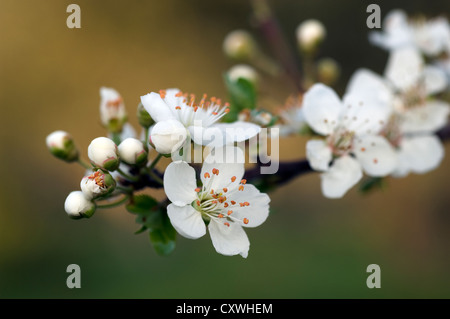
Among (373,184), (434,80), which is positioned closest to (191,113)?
(373,184)

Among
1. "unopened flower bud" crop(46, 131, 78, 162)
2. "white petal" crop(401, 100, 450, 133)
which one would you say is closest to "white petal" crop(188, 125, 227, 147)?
"unopened flower bud" crop(46, 131, 78, 162)

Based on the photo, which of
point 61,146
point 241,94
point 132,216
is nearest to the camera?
point 61,146

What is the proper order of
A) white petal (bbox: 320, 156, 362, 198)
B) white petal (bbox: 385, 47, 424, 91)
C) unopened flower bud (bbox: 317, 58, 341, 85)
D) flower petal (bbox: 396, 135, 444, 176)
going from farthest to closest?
unopened flower bud (bbox: 317, 58, 341, 85)
white petal (bbox: 385, 47, 424, 91)
flower petal (bbox: 396, 135, 444, 176)
white petal (bbox: 320, 156, 362, 198)

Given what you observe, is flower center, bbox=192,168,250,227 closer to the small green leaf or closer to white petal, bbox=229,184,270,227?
white petal, bbox=229,184,270,227

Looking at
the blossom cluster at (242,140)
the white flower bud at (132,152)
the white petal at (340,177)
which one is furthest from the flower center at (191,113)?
the white petal at (340,177)

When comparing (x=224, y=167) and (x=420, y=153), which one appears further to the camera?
(x=420, y=153)

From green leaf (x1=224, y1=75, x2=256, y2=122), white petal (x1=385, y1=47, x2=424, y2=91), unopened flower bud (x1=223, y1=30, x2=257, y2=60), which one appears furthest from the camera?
unopened flower bud (x1=223, y1=30, x2=257, y2=60)

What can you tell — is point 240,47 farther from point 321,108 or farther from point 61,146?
point 61,146
